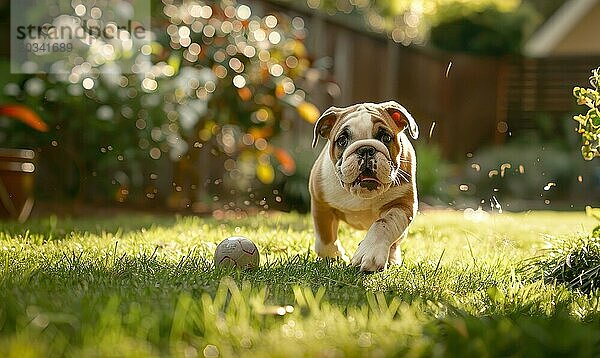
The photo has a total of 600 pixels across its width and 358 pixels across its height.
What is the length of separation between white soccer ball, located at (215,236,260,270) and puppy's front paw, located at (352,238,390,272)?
0.40 metres

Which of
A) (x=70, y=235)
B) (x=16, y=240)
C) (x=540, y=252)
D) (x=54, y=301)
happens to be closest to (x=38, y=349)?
(x=54, y=301)

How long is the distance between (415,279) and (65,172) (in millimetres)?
4361

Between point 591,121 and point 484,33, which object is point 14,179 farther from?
point 484,33

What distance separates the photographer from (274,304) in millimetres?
2426

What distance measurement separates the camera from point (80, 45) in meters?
6.53

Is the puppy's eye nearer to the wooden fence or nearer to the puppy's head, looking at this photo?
the puppy's head

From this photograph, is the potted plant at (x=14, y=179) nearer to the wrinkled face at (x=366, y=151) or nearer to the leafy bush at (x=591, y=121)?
the wrinkled face at (x=366, y=151)

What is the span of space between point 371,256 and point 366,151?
400 millimetres

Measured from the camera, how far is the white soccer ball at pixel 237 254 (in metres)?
3.17

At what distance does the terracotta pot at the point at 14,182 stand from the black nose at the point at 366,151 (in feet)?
9.66

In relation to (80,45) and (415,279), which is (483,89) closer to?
(80,45)

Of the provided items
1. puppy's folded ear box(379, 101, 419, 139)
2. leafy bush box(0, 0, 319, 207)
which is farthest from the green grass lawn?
A: leafy bush box(0, 0, 319, 207)

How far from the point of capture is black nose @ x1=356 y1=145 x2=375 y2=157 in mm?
3137

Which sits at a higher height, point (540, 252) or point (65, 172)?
point (540, 252)
